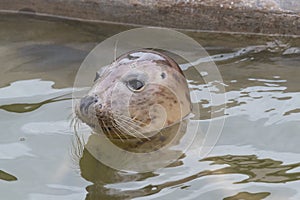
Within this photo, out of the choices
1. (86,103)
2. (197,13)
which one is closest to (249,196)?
(86,103)

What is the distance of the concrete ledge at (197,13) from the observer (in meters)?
5.40

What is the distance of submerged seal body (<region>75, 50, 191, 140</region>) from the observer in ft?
12.0

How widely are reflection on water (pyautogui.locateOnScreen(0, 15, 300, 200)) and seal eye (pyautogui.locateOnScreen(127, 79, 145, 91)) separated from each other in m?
0.47

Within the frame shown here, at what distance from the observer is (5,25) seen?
5961 mm

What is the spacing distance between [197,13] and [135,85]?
6.21ft

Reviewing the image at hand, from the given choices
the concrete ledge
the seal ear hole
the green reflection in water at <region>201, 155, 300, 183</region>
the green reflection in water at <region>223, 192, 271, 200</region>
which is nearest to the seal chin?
the seal ear hole

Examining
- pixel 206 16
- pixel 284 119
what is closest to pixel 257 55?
pixel 206 16

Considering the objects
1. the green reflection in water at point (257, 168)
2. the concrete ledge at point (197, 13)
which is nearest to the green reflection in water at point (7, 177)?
the green reflection in water at point (257, 168)

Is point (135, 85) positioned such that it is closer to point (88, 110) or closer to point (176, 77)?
point (176, 77)

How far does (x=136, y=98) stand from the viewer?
385 cm

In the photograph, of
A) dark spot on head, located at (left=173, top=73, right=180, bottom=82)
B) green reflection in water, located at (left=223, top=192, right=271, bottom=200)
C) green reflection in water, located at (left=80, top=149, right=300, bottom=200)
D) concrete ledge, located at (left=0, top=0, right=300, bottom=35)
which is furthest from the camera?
concrete ledge, located at (left=0, top=0, right=300, bottom=35)

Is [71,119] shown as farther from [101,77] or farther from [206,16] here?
[206,16]

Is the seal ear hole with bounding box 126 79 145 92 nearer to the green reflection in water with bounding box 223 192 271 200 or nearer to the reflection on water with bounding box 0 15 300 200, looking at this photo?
the reflection on water with bounding box 0 15 300 200

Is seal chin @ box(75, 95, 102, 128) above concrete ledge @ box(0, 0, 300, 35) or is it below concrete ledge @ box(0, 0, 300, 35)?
below
